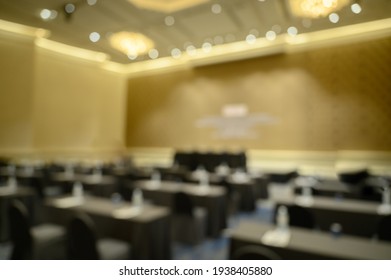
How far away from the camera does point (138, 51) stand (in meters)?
5.64

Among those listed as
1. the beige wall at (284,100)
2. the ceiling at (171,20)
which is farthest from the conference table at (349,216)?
the beige wall at (284,100)

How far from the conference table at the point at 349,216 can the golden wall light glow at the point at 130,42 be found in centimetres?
377

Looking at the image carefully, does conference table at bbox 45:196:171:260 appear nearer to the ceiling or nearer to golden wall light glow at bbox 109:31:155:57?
the ceiling

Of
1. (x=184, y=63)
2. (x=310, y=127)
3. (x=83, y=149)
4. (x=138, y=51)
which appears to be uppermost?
(x=184, y=63)

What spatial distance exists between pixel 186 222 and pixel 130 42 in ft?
11.8

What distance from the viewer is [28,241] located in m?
2.75

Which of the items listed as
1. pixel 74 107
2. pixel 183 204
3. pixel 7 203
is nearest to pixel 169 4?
pixel 183 204

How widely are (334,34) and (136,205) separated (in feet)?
26.9

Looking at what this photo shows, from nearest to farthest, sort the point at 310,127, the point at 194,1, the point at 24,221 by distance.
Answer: the point at 24,221 < the point at 194,1 < the point at 310,127

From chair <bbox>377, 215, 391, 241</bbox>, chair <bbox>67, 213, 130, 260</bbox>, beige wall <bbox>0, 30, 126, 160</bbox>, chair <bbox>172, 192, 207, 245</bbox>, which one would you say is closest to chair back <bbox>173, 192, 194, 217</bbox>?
chair <bbox>172, 192, 207, 245</bbox>

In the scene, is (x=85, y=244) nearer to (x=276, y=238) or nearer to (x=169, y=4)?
(x=276, y=238)

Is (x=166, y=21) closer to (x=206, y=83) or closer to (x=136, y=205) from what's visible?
(x=136, y=205)

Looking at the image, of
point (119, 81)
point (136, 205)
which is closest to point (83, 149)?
point (119, 81)

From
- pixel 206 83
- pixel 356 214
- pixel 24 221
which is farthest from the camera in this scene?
pixel 206 83
